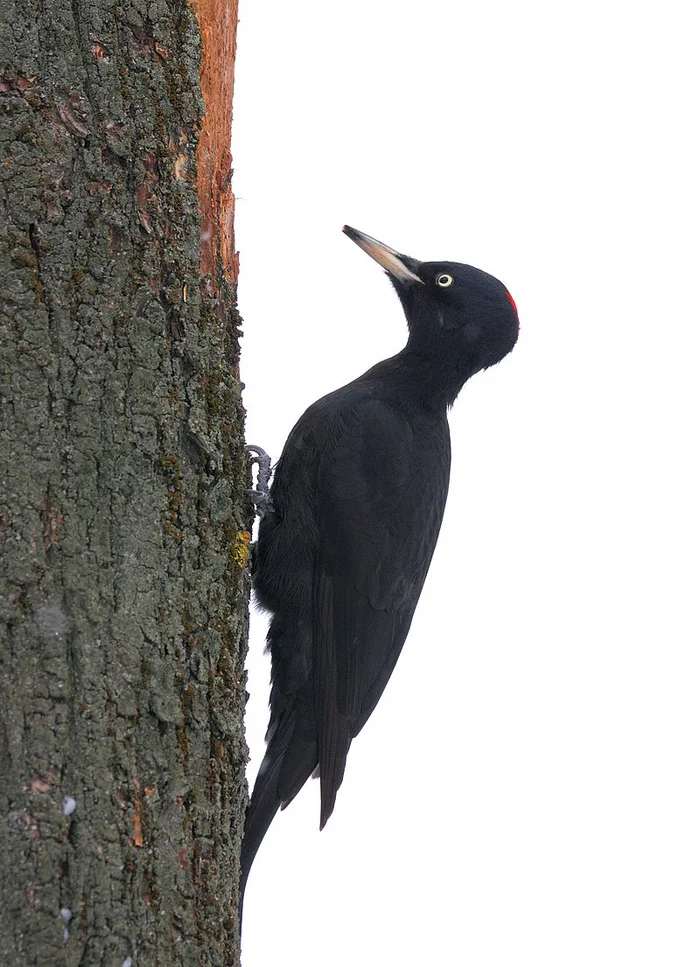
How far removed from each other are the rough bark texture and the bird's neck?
1.42 m

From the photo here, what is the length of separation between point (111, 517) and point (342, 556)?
1.39m

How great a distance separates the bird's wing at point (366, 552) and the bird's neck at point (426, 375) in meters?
0.13

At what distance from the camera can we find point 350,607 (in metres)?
3.02

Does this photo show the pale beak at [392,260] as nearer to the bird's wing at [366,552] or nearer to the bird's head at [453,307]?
the bird's head at [453,307]

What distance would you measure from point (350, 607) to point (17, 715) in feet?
5.10

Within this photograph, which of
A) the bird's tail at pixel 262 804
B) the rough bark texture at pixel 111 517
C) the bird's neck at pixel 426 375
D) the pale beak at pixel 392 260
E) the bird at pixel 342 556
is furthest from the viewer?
the pale beak at pixel 392 260

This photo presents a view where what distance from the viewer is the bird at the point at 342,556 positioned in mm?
2912

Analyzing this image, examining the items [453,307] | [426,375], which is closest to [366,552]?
[426,375]

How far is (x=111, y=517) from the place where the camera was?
1721mm

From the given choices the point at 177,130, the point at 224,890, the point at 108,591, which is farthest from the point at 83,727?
the point at 177,130

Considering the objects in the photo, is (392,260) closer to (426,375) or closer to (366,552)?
(426,375)

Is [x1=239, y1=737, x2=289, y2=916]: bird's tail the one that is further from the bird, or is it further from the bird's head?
the bird's head

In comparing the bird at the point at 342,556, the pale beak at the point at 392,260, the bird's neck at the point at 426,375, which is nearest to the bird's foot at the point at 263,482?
the bird at the point at 342,556

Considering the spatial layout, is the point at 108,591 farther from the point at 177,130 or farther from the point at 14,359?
the point at 177,130
